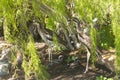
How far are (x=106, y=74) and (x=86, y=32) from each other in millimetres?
945

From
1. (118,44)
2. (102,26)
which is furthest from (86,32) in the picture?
(118,44)

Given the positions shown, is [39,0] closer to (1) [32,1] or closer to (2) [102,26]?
(1) [32,1]

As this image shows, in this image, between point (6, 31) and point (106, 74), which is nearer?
point (6, 31)

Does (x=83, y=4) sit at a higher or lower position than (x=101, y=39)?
higher

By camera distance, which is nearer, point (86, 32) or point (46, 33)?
point (86, 32)

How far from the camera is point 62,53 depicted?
8523 millimetres

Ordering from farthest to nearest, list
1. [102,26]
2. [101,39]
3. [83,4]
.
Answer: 1. [101,39]
2. [102,26]
3. [83,4]

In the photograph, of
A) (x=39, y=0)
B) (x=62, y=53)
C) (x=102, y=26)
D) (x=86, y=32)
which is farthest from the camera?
(x=62, y=53)

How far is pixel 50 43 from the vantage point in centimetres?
819

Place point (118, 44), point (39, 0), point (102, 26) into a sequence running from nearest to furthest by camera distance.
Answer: point (118, 44) → point (39, 0) → point (102, 26)

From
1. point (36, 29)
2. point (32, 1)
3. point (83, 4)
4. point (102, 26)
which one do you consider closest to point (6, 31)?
point (32, 1)

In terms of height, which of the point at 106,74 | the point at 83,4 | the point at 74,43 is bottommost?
the point at 106,74

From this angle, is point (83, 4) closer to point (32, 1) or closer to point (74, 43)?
point (32, 1)

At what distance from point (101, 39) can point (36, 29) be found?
5.54 feet
